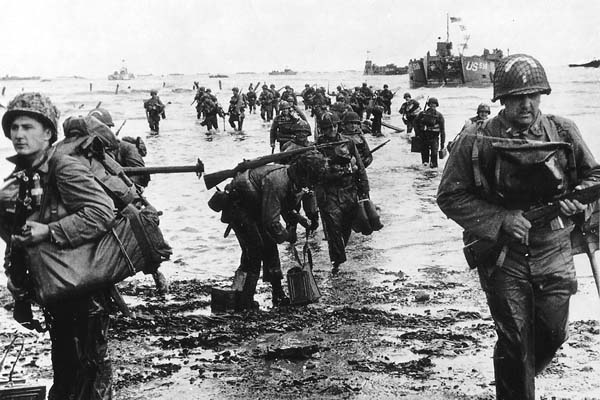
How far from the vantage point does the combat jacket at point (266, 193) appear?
7.11m

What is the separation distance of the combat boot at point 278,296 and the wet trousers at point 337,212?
149 centimetres

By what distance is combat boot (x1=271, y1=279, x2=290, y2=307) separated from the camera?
24.8 ft

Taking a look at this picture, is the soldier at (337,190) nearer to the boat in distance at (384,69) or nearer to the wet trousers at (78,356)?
the wet trousers at (78,356)

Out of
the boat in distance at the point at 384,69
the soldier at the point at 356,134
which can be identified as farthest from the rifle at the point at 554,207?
the boat in distance at the point at 384,69

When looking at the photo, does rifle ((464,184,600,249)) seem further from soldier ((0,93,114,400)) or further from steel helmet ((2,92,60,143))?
steel helmet ((2,92,60,143))

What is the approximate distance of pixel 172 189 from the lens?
15641mm

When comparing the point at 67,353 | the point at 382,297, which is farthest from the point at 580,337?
the point at 67,353

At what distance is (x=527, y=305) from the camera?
415 centimetres

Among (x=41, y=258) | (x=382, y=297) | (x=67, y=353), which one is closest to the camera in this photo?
(x=41, y=258)

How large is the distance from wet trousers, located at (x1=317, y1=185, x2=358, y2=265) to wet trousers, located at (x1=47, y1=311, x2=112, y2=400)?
4.99m

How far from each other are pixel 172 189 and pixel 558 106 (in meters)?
31.4

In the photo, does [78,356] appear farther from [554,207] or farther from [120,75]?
[120,75]

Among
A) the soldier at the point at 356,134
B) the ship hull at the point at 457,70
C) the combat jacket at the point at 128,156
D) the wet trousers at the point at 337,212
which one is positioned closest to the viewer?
the combat jacket at the point at 128,156

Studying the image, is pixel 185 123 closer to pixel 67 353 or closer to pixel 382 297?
pixel 382 297
